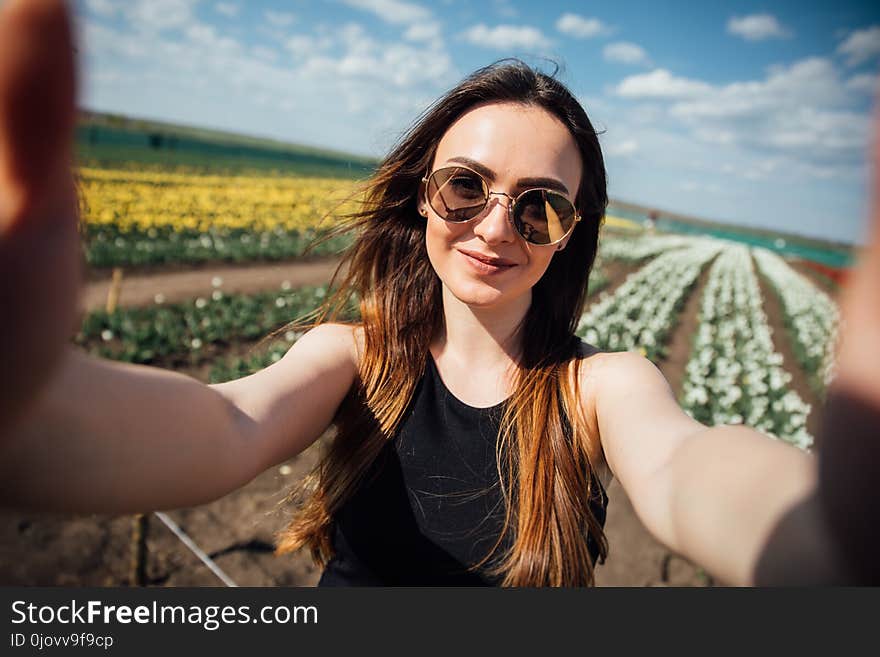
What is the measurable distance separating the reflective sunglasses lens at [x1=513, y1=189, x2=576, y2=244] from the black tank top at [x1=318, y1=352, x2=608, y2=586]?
475mm

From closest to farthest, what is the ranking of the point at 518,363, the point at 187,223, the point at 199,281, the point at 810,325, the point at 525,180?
the point at 525,180
the point at 518,363
the point at 199,281
the point at 810,325
the point at 187,223

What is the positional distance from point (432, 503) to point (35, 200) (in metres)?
1.24

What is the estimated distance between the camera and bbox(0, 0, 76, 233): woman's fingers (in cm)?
36

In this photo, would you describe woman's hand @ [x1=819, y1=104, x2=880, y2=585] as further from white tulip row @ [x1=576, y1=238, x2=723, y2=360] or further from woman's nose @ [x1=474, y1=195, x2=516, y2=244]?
white tulip row @ [x1=576, y1=238, x2=723, y2=360]

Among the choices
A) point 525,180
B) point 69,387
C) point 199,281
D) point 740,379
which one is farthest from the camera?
point 199,281

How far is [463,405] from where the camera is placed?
155 cm

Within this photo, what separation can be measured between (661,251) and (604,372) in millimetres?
26228

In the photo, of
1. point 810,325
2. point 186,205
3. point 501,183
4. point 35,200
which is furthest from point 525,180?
point 186,205

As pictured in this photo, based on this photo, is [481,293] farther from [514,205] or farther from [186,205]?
[186,205]

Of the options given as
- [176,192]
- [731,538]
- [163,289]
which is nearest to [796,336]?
Result: [163,289]

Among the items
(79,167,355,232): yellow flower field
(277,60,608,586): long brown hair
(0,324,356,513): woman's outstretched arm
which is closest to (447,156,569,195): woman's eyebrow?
(277,60,608,586): long brown hair

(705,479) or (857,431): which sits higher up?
(857,431)

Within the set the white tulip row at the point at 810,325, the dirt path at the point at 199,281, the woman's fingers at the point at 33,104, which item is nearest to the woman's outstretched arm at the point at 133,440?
the woman's fingers at the point at 33,104

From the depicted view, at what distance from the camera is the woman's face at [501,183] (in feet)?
4.83
